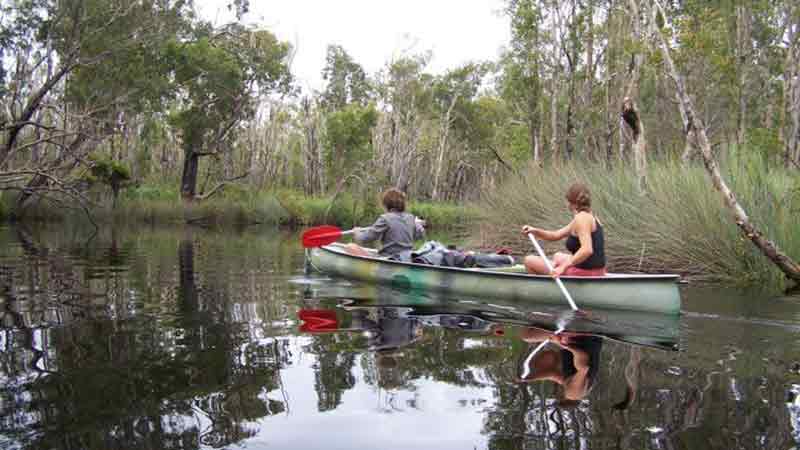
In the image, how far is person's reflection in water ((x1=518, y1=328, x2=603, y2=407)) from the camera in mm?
3878

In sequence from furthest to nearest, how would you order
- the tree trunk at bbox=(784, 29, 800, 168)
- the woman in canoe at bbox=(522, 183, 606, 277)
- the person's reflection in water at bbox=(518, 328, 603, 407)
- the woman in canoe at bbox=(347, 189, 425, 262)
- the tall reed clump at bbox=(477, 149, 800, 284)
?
the tree trunk at bbox=(784, 29, 800, 168), the woman in canoe at bbox=(347, 189, 425, 262), the tall reed clump at bbox=(477, 149, 800, 284), the woman in canoe at bbox=(522, 183, 606, 277), the person's reflection in water at bbox=(518, 328, 603, 407)

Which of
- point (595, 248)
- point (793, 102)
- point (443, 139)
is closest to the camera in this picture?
point (595, 248)

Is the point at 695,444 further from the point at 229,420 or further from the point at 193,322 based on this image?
the point at 193,322

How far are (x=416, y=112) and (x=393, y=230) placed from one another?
28.7 metres

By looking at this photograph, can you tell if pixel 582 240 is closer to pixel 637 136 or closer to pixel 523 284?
pixel 523 284

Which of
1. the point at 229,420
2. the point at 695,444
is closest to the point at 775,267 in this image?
the point at 695,444

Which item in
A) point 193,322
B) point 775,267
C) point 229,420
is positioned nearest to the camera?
point 229,420

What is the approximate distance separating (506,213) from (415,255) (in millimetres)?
4894

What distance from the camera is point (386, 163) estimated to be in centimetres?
3444

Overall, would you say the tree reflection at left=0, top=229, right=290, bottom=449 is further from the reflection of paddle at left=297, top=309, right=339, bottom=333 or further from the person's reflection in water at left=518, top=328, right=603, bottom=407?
the person's reflection in water at left=518, top=328, right=603, bottom=407

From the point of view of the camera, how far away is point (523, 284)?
709cm

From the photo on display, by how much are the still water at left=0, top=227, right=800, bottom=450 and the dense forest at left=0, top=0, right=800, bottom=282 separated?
10.4 feet

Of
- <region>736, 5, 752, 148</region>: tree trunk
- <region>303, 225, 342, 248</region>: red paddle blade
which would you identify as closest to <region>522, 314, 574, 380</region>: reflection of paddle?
<region>303, 225, 342, 248</region>: red paddle blade

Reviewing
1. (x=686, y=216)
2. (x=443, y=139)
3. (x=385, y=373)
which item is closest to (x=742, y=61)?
(x=686, y=216)
